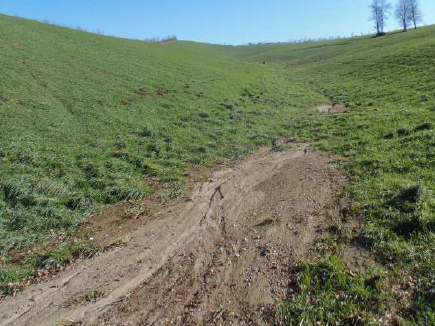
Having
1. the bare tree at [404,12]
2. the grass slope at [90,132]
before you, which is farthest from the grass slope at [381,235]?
the bare tree at [404,12]

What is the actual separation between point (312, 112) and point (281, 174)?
1174 centimetres

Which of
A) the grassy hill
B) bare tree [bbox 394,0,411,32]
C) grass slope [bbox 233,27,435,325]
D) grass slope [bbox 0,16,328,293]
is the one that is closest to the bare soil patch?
the grassy hill

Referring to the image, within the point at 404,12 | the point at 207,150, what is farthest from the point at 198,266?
the point at 404,12

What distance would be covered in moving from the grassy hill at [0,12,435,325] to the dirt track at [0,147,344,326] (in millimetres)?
569

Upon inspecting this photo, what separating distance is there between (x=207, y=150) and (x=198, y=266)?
799 centimetres

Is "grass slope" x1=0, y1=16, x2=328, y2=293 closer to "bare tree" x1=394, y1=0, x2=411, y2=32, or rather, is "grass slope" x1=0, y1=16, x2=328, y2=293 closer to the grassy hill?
the grassy hill

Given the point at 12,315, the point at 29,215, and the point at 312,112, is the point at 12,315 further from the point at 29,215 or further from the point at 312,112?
the point at 312,112

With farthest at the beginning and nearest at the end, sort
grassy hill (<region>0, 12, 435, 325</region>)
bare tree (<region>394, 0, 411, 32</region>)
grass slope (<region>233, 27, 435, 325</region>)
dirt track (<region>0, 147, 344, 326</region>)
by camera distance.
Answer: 1. bare tree (<region>394, 0, 411, 32</region>)
2. dirt track (<region>0, 147, 344, 326</region>)
3. grassy hill (<region>0, 12, 435, 325</region>)
4. grass slope (<region>233, 27, 435, 325</region>)

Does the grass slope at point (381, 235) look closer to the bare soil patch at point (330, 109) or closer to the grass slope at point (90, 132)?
the grass slope at point (90, 132)

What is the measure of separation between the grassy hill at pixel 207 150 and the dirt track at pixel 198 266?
569 mm

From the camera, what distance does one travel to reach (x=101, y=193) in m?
10.2

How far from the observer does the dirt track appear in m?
5.62

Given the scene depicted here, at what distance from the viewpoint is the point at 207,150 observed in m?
14.2

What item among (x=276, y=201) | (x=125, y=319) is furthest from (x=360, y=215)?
(x=125, y=319)
